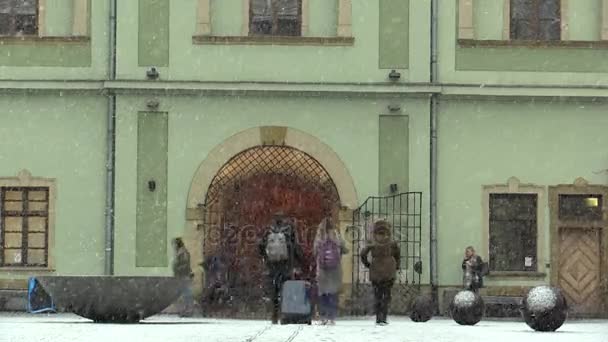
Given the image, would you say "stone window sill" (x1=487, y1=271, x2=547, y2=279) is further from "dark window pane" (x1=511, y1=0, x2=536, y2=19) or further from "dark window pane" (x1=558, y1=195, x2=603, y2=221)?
"dark window pane" (x1=511, y1=0, x2=536, y2=19)

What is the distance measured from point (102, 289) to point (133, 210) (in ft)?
29.3

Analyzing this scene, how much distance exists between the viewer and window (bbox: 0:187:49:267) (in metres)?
35.2

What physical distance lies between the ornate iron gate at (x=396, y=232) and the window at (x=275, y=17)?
137 inches

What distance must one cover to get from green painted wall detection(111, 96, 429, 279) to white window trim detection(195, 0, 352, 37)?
123 centimetres

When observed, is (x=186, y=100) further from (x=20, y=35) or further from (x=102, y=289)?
(x=102, y=289)

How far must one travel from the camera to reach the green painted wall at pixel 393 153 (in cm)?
3544

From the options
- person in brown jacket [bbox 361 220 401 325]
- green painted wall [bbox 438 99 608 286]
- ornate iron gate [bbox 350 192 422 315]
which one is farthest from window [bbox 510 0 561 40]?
person in brown jacket [bbox 361 220 401 325]

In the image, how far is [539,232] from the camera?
3556cm

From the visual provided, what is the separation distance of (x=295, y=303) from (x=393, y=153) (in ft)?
26.4

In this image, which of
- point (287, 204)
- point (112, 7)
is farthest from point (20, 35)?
point (287, 204)

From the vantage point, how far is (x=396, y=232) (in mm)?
35312

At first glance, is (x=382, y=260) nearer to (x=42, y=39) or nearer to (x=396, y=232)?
(x=396, y=232)

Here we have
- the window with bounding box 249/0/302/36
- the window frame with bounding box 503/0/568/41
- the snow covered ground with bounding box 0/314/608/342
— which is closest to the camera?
the snow covered ground with bounding box 0/314/608/342

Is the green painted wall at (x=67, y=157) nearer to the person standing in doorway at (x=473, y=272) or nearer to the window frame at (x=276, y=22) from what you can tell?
the window frame at (x=276, y=22)
